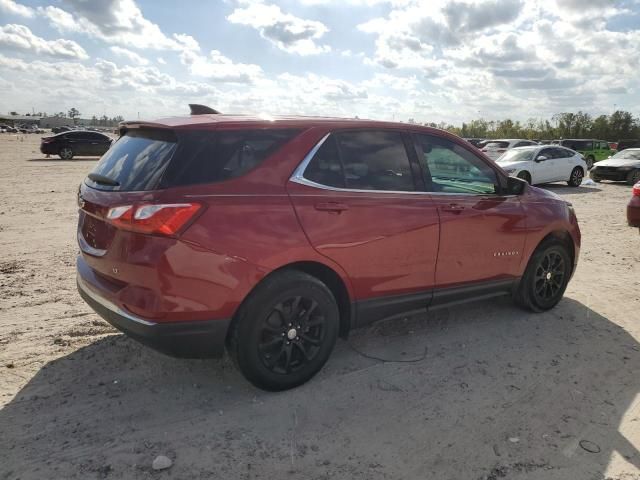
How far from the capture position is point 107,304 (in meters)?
3.27

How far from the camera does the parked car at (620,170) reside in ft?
63.7

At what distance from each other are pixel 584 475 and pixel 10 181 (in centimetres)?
1612

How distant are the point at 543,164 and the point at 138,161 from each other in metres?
16.8

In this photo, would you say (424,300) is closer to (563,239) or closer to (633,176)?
(563,239)

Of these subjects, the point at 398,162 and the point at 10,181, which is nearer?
the point at 398,162

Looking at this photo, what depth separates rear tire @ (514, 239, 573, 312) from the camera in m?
5.06

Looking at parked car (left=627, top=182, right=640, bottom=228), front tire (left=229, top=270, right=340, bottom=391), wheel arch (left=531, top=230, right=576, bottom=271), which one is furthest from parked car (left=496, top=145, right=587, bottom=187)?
front tire (left=229, top=270, right=340, bottom=391)

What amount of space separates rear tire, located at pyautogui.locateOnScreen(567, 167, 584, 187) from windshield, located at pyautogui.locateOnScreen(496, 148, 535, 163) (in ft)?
7.32

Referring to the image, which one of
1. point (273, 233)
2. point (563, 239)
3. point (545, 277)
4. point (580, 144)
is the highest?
point (580, 144)

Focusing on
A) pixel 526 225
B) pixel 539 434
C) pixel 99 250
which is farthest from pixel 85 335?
pixel 526 225

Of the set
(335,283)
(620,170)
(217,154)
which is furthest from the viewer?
(620,170)

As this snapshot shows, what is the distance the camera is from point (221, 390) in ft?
11.7

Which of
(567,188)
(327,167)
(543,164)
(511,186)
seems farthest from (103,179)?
(567,188)

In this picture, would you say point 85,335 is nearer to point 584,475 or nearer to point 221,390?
point 221,390
